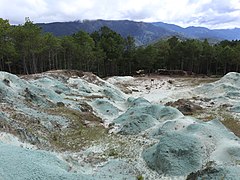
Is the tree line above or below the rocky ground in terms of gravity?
above

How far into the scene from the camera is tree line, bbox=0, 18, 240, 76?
240ft

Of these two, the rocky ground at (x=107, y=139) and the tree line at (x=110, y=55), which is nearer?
the rocky ground at (x=107, y=139)

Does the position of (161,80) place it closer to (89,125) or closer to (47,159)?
(89,125)

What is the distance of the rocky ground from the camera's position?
16.6 m

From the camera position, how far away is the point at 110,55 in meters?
93.9

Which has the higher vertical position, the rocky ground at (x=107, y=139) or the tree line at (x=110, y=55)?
the tree line at (x=110, y=55)

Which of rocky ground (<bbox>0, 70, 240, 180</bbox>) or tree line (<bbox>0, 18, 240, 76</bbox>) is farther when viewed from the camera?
tree line (<bbox>0, 18, 240, 76</bbox>)

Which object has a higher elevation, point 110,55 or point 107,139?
point 110,55

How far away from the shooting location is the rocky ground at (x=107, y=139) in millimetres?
16641

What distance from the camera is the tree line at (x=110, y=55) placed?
73.1m

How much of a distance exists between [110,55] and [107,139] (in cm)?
7067

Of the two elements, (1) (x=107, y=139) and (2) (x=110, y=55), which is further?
(2) (x=110, y=55)

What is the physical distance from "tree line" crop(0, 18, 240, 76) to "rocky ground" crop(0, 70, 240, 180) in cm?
3441

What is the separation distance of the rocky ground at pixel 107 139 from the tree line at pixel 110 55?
113 ft
